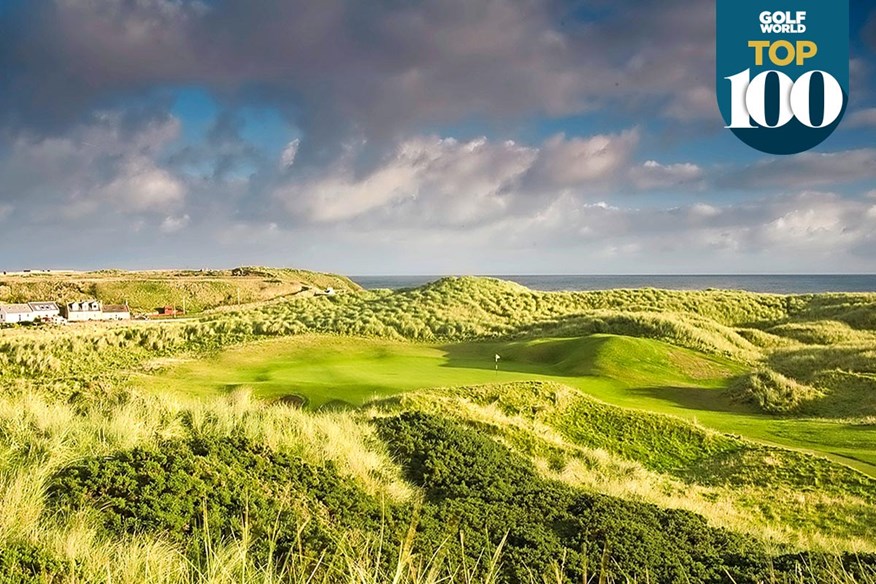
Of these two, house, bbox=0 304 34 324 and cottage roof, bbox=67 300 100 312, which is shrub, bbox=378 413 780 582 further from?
cottage roof, bbox=67 300 100 312

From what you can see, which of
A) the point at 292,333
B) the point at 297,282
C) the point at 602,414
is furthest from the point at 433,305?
the point at 297,282

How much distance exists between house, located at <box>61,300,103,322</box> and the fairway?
32411 millimetres

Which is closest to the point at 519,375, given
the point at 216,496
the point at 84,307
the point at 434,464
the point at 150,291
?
the point at 434,464

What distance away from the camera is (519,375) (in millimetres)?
19297

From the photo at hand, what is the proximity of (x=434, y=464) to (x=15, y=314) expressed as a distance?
50694 mm

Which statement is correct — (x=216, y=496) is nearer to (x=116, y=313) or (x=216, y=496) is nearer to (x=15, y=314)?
(x=15, y=314)

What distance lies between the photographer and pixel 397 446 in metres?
8.03

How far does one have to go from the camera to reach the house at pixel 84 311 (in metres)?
50.5

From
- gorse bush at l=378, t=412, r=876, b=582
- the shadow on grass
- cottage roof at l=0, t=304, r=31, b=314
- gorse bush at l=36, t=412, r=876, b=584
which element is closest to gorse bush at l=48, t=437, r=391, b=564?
gorse bush at l=36, t=412, r=876, b=584

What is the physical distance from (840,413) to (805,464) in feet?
22.1

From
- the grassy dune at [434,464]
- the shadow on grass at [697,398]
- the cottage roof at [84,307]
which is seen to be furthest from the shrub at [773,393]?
the cottage roof at [84,307]

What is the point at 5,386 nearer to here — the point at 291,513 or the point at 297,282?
the point at 291,513

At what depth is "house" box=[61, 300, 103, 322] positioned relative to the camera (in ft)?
166

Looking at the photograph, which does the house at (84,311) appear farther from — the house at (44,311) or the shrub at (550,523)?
the shrub at (550,523)
